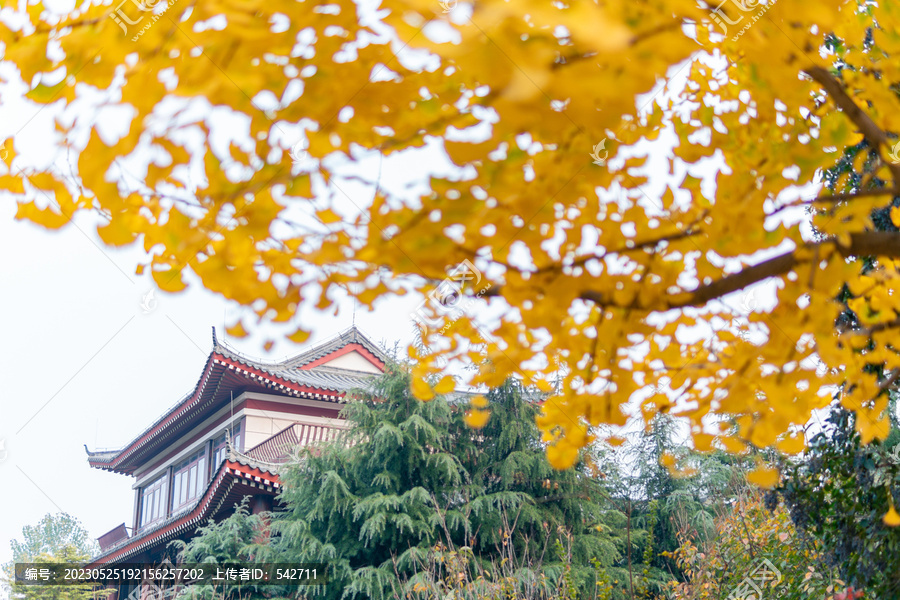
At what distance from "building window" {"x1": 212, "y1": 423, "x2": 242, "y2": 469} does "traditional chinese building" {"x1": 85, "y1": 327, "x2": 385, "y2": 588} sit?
25mm

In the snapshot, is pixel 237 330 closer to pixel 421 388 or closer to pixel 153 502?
pixel 421 388

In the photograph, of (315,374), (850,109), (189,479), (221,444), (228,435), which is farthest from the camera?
(189,479)

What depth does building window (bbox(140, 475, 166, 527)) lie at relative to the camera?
12906mm

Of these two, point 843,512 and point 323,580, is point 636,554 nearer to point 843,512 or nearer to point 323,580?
point 323,580

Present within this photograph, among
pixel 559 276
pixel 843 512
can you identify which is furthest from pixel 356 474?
pixel 559 276

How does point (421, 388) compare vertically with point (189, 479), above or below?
below

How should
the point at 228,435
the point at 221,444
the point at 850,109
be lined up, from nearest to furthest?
the point at 850,109
the point at 228,435
the point at 221,444

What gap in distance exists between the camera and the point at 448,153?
0.70 meters

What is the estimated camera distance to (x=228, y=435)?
27.0ft

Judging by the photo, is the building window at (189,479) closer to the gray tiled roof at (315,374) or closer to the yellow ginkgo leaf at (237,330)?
the gray tiled roof at (315,374)

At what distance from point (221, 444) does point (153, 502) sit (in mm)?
4088

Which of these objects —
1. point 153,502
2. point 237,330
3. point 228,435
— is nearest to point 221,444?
point 228,435

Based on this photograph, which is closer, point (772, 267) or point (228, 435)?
point (772, 267)

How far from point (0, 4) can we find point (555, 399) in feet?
3.93
